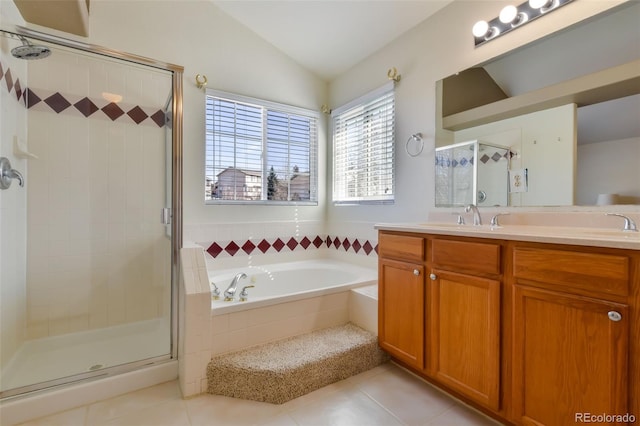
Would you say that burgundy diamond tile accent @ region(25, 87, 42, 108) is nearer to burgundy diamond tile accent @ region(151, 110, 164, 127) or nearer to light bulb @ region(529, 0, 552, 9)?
burgundy diamond tile accent @ region(151, 110, 164, 127)

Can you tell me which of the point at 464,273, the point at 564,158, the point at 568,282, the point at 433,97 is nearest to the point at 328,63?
the point at 433,97

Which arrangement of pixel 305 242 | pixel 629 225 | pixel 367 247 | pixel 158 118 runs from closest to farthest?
pixel 629 225
pixel 158 118
pixel 367 247
pixel 305 242

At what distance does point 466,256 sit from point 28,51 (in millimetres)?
2800

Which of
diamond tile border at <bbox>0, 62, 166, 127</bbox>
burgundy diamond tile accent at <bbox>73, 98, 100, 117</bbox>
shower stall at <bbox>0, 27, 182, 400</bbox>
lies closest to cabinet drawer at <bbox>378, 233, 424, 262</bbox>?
shower stall at <bbox>0, 27, 182, 400</bbox>

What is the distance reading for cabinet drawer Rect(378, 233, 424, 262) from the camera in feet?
5.35

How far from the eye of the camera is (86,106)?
220 cm

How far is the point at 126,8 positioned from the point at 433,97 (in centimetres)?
254

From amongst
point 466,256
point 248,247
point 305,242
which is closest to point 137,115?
point 248,247

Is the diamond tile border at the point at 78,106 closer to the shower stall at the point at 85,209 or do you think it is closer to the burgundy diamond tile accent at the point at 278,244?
the shower stall at the point at 85,209

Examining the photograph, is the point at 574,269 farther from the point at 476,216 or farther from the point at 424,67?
the point at 424,67

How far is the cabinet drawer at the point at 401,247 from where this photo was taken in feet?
5.35

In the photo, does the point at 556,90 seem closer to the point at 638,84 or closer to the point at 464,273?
the point at 638,84

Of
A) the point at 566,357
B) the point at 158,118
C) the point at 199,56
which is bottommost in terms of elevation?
the point at 566,357

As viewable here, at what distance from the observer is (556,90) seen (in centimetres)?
160
